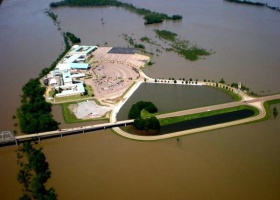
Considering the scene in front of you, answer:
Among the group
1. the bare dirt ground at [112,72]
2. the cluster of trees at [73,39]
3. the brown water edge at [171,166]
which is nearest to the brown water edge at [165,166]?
the brown water edge at [171,166]

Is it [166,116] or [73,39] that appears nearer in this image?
[166,116]

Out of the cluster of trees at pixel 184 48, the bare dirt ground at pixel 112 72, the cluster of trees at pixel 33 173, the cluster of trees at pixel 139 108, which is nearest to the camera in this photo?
the cluster of trees at pixel 33 173

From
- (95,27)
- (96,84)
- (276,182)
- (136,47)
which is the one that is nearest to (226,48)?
(136,47)

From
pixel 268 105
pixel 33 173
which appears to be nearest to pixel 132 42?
pixel 268 105

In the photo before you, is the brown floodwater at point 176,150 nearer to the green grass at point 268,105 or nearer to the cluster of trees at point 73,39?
the green grass at point 268,105

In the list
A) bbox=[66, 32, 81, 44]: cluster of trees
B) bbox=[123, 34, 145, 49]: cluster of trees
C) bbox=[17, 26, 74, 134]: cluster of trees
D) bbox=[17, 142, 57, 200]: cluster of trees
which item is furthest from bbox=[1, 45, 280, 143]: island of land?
bbox=[66, 32, 81, 44]: cluster of trees

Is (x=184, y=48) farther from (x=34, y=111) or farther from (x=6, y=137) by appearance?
(x=6, y=137)
